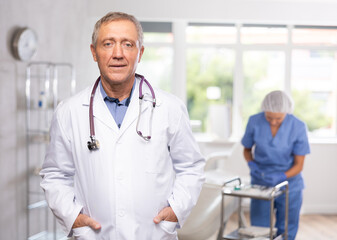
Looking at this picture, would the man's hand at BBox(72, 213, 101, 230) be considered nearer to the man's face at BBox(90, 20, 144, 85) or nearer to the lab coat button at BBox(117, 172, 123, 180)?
the lab coat button at BBox(117, 172, 123, 180)

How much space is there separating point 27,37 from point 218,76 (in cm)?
258

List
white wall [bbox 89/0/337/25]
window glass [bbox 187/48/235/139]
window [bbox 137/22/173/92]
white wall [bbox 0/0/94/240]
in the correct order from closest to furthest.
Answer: white wall [bbox 0/0/94/240] → white wall [bbox 89/0/337/25] → window [bbox 137/22/173/92] → window glass [bbox 187/48/235/139]

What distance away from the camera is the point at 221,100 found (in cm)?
572

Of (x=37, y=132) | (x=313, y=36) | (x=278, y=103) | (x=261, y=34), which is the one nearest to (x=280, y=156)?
(x=278, y=103)

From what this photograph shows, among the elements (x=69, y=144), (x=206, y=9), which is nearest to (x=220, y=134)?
(x=206, y=9)

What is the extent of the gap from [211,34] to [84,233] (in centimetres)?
442

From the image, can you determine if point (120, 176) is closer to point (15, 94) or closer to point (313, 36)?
point (15, 94)

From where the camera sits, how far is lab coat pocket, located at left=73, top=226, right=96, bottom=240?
1.52 metres

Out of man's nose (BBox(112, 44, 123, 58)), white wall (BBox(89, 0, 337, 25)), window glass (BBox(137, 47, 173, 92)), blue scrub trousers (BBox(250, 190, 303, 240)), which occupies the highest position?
white wall (BBox(89, 0, 337, 25))

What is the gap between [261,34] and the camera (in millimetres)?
5605

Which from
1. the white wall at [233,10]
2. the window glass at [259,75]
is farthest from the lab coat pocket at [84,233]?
the window glass at [259,75]

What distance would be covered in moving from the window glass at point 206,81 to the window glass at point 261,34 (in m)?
0.25

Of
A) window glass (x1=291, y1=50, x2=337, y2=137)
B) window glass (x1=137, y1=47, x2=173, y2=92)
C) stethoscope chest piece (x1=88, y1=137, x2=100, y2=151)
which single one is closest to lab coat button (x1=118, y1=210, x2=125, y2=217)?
stethoscope chest piece (x1=88, y1=137, x2=100, y2=151)

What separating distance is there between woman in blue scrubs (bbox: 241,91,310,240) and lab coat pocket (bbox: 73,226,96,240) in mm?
1970
